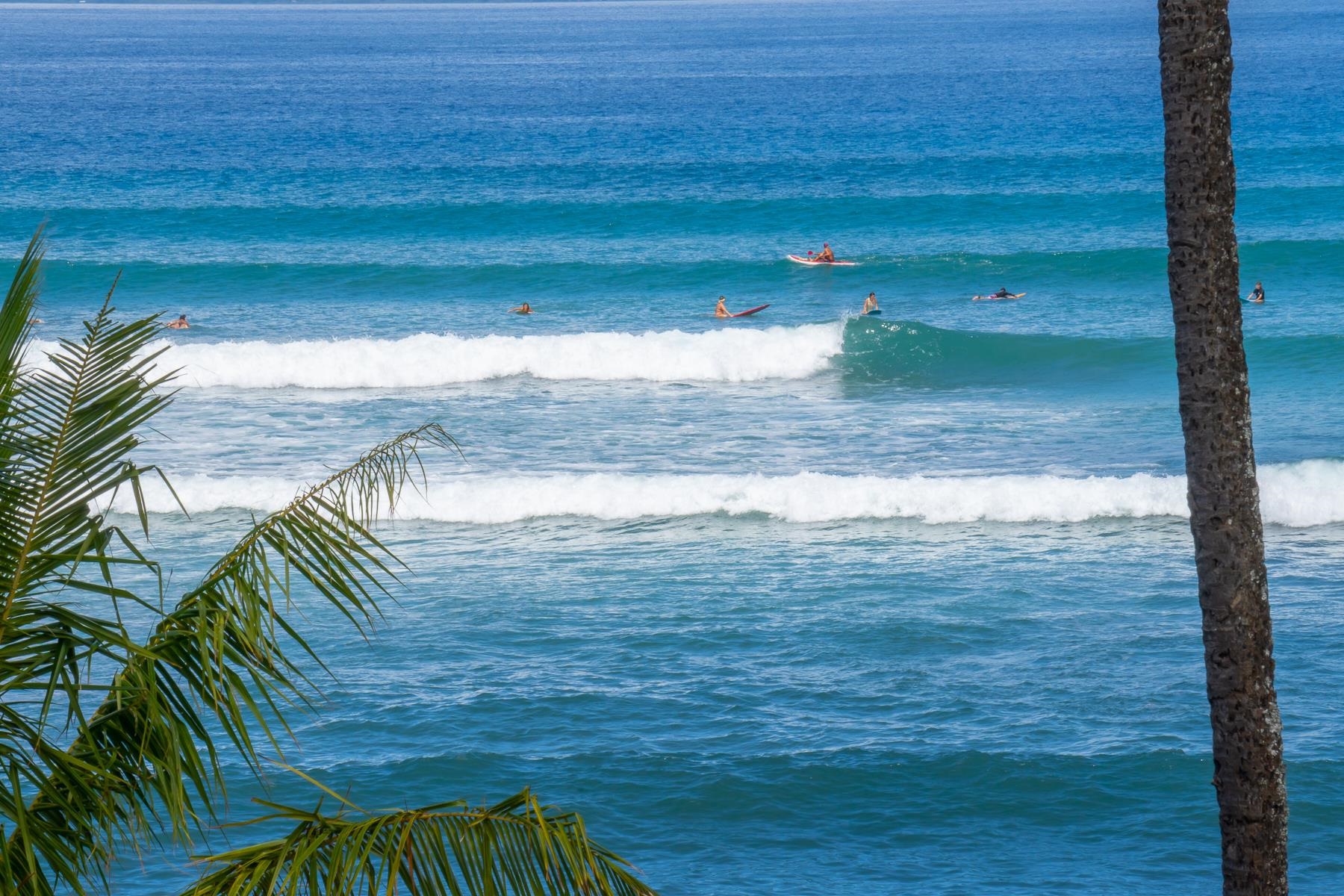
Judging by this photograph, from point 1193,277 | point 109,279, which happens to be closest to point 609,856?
point 1193,277

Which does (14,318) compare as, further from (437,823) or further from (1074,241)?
(1074,241)

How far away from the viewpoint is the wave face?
2620cm

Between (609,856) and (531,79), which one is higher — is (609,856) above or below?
below

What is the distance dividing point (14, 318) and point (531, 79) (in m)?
90.5

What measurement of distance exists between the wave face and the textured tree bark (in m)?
20.4

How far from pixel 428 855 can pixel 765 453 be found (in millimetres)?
17127

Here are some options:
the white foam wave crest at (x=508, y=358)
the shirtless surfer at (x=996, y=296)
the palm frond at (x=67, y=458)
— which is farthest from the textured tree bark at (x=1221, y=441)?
the shirtless surfer at (x=996, y=296)

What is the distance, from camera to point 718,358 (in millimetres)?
26703

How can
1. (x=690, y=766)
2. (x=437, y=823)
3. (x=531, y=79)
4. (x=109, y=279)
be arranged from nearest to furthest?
1. (x=437, y=823)
2. (x=690, y=766)
3. (x=109, y=279)
4. (x=531, y=79)

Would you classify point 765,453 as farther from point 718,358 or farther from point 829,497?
point 718,358

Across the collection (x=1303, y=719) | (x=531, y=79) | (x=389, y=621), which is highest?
(x=531, y=79)

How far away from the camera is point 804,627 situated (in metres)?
13.5

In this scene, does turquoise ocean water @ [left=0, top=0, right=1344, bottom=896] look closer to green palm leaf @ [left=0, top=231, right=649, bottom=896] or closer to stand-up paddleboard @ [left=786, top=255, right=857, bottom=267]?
stand-up paddleboard @ [left=786, top=255, right=857, bottom=267]

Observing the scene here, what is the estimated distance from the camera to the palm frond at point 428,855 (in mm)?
3711
